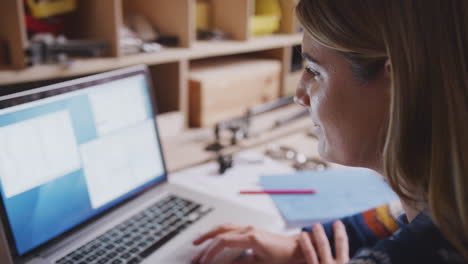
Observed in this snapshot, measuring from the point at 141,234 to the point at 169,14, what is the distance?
0.78m

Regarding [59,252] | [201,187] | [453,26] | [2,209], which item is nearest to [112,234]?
[59,252]

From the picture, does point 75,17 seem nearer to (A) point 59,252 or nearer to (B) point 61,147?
(B) point 61,147

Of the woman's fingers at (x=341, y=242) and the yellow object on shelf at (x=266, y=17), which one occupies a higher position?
the yellow object on shelf at (x=266, y=17)

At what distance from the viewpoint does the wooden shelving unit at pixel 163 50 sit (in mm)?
985

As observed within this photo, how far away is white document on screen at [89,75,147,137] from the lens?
89 centimetres

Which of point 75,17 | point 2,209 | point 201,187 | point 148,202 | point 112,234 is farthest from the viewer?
point 75,17

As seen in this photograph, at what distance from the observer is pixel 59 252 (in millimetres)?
784

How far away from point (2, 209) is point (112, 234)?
0.21 m

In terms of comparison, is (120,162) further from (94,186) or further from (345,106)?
(345,106)

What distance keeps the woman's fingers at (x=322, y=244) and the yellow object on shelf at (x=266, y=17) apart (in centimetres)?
100

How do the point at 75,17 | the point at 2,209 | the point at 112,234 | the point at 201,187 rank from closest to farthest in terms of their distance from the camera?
the point at 2,209
the point at 112,234
the point at 201,187
the point at 75,17

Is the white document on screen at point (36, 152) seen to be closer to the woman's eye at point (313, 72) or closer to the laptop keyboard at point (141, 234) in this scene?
the laptop keyboard at point (141, 234)

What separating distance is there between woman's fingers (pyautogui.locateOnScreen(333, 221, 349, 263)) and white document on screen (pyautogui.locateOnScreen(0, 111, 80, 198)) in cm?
52

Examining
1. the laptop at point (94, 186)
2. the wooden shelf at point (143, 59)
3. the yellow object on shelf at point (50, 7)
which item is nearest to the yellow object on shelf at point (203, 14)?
the wooden shelf at point (143, 59)
